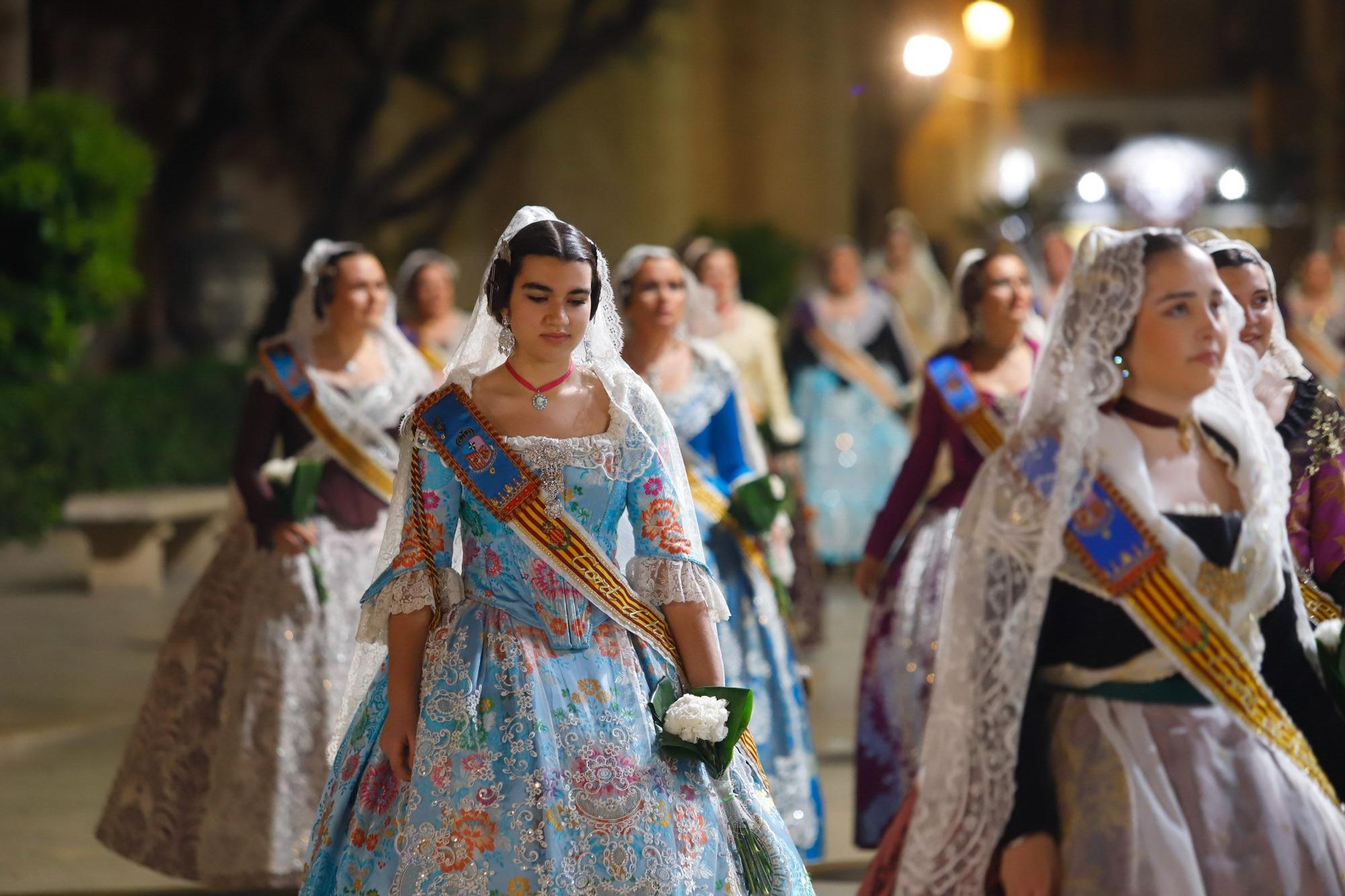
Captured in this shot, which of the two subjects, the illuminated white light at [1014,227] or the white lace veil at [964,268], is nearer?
the white lace veil at [964,268]

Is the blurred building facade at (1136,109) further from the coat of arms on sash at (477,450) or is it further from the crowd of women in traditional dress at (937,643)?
the coat of arms on sash at (477,450)

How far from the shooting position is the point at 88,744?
804 cm

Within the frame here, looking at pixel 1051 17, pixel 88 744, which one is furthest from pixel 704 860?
pixel 1051 17

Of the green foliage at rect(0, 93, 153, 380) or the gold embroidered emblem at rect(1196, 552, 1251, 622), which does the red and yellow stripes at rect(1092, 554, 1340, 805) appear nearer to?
the gold embroidered emblem at rect(1196, 552, 1251, 622)

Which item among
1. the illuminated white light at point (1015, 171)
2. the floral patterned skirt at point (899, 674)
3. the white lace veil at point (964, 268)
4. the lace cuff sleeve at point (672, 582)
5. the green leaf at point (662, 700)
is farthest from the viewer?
the illuminated white light at point (1015, 171)

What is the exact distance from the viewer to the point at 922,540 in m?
6.02

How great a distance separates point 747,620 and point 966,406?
2.88 ft

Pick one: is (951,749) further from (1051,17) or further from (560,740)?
(1051,17)

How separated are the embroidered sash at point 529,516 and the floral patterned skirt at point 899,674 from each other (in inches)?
92.2

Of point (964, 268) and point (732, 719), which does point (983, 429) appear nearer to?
point (964, 268)

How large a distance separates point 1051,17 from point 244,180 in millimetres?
30990

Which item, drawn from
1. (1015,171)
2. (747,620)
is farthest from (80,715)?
(1015,171)

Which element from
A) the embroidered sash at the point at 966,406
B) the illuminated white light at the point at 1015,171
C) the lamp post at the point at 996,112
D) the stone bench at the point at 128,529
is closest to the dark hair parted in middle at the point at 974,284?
the embroidered sash at the point at 966,406

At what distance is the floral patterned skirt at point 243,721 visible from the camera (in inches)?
217
